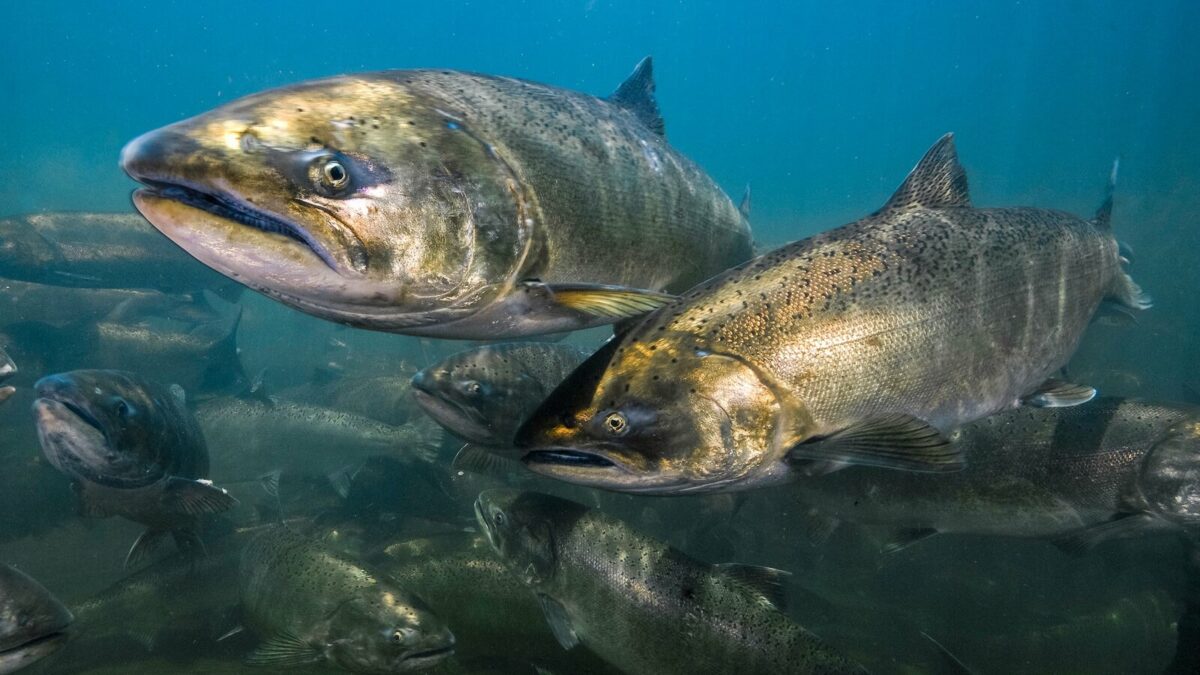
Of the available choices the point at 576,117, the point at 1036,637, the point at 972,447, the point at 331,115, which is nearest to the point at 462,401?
the point at 576,117

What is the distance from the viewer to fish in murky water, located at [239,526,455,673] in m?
4.21

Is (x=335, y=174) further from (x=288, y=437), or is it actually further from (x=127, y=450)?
(x=288, y=437)

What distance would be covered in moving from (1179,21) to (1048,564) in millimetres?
95784

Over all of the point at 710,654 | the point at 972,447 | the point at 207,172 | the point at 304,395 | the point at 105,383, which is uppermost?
the point at 207,172

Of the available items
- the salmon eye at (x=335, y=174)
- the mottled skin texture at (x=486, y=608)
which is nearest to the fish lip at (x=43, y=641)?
the mottled skin texture at (x=486, y=608)

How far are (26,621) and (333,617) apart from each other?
1665 millimetres

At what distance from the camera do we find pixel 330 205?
191cm

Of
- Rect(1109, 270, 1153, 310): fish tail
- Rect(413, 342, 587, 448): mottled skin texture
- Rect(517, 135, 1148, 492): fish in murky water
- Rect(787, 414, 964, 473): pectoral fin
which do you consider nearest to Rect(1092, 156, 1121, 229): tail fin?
Rect(1109, 270, 1153, 310): fish tail

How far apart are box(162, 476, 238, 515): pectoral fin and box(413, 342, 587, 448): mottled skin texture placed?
6.76 ft

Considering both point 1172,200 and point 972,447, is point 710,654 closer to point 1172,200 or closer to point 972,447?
point 972,447

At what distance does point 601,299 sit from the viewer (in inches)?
101

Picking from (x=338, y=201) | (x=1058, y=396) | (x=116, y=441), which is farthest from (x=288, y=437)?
(x=1058, y=396)

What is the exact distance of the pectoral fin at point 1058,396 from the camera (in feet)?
11.8

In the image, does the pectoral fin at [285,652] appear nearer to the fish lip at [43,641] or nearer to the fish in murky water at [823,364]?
the fish lip at [43,641]
